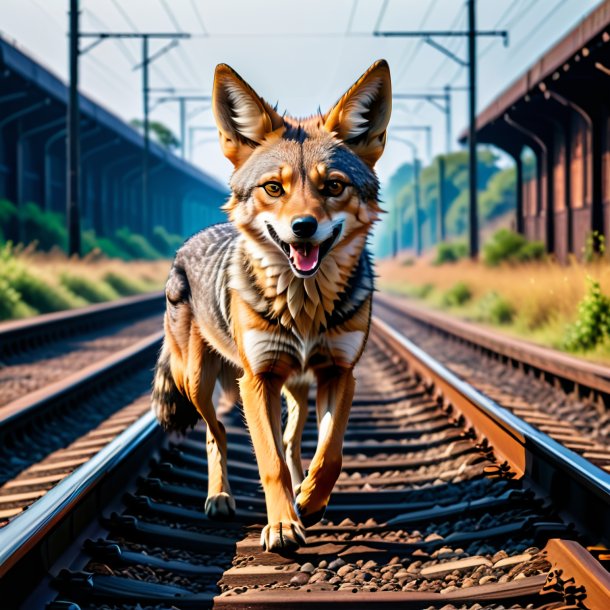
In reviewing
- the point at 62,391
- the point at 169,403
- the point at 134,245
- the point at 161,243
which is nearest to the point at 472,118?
the point at 62,391

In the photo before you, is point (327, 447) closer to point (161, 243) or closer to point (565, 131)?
point (565, 131)

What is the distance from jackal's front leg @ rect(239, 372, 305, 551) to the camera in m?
3.65

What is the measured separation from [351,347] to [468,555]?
3.12ft

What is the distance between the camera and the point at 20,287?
18141mm

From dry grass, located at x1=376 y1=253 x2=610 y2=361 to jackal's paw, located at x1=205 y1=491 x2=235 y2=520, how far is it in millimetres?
7248

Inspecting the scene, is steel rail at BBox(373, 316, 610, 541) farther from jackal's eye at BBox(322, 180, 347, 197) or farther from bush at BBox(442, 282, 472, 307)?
bush at BBox(442, 282, 472, 307)

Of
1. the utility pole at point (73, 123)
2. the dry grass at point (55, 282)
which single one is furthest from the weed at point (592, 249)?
the utility pole at point (73, 123)

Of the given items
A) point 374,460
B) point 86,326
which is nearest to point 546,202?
point 86,326

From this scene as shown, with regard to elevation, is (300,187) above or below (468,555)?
above

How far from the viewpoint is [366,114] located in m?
3.79

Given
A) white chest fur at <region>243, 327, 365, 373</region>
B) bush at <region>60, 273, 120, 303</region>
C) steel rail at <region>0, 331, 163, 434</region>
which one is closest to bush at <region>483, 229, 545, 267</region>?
bush at <region>60, 273, 120, 303</region>

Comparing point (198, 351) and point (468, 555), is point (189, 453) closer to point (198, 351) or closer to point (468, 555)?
point (198, 351)

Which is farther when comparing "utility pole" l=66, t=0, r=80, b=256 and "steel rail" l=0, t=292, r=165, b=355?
"utility pole" l=66, t=0, r=80, b=256

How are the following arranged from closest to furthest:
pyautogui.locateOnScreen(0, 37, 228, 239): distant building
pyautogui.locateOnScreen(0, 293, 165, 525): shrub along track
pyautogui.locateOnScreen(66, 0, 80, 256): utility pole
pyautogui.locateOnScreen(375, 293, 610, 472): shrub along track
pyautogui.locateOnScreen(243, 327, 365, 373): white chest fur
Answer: pyautogui.locateOnScreen(243, 327, 365, 373): white chest fur < pyautogui.locateOnScreen(0, 293, 165, 525): shrub along track < pyautogui.locateOnScreen(375, 293, 610, 472): shrub along track < pyautogui.locateOnScreen(66, 0, 80, 256): utility pole < pyautogui.locateOnScreen(0, 37, 228, 239): distant building
